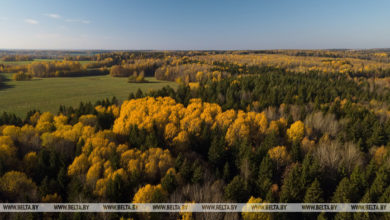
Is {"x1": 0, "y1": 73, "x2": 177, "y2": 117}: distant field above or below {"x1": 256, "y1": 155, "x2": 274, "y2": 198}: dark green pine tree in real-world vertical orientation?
above

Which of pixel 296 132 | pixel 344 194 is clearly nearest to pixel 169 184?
pixel 344 194

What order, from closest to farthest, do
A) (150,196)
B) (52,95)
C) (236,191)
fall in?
1. (150,196)
2. (236,191)
3. (52,95)

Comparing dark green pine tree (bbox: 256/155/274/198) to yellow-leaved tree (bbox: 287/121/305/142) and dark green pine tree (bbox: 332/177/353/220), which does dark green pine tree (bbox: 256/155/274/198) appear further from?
yellow-leaved tree (bbox: 287/121/305/142)

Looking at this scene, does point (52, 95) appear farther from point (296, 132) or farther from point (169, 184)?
point (296, 132)

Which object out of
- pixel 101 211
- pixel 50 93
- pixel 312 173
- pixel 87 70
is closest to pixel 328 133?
pixel 312 173

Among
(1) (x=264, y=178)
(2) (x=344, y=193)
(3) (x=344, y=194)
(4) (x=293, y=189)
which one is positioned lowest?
(4) (x=293, y=189)

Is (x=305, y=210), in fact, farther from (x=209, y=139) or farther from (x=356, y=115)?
(x=356, y=115)

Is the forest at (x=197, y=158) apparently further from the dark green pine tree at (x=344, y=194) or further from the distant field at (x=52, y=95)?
the distant field at (x=52, y=95)

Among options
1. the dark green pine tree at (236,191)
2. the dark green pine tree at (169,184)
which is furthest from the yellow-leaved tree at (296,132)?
the dark green pine tree at (169,184)

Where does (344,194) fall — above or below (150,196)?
below

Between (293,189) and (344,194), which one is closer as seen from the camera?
(344,194)

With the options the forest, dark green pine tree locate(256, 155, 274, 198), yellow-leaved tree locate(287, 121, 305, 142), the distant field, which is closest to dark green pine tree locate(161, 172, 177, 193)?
the forest
